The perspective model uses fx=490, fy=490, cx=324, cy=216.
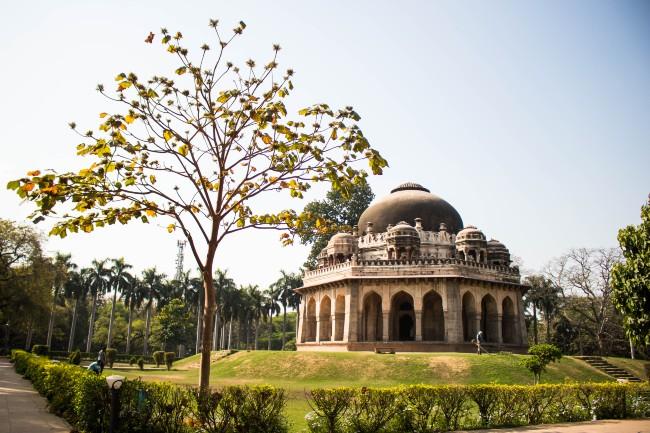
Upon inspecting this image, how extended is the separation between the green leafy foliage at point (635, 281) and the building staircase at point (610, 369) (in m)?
9.66

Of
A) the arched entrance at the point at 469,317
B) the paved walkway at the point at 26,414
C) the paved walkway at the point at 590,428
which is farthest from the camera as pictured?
the arched entrance at the point at 469,317

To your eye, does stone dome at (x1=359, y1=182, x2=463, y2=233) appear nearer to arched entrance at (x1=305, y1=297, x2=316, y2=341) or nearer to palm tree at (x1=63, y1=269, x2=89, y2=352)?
arched entrance at (x1=305, y1=297, x2=316, y2=341)

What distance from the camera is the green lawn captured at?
893 inches

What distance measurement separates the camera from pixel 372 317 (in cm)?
3459

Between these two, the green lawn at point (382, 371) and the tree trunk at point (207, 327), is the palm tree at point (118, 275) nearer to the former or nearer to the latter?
the green lawn at point (382, 371)

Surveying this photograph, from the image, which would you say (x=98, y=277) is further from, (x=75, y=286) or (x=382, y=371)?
(x=382, y=371)

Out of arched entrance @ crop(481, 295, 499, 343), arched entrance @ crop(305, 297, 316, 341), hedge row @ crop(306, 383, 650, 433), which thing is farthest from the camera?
arched entrance @ crop(305, 297, 316, 341)

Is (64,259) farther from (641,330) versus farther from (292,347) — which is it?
(641,330)

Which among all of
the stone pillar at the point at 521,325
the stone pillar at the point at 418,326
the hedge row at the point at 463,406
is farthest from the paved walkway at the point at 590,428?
the stone pillar at the point at 521,325

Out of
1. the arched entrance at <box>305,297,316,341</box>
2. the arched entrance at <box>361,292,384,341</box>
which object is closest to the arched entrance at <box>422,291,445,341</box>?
the arched entrance at <box>361,292,384,341</box>

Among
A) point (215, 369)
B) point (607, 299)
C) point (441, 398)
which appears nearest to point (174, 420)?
point (441, 398)

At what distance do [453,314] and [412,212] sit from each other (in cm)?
1011

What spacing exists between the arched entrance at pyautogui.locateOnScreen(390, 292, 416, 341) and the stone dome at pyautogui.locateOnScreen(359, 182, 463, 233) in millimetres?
5891

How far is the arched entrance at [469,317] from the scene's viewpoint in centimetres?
3225
